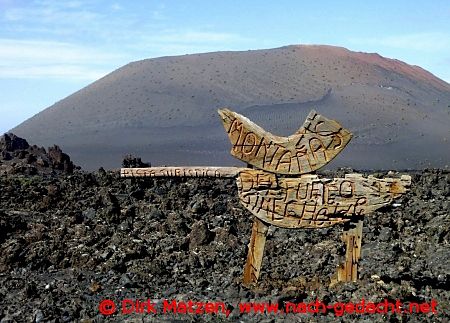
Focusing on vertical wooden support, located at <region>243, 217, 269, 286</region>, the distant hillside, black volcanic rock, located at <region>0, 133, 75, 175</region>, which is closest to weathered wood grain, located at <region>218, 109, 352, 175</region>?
vertical wooden support, located at <region>243, 217, 269, 286</region>

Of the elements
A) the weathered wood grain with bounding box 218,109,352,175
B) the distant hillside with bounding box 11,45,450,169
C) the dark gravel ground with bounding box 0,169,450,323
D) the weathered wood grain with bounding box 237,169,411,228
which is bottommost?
the dark gravel ground with bounding box 0,169,450,323

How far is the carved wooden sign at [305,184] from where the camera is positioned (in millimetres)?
8586

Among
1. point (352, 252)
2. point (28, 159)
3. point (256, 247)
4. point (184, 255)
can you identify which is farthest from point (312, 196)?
point (28, 159)

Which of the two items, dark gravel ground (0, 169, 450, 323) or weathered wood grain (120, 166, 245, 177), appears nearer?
dark gravel ground (0, 169, 450, 323)

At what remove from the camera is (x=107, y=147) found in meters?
40.8

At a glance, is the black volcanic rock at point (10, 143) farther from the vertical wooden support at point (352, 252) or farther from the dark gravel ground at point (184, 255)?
the vertical wooden support at point (352, 252)

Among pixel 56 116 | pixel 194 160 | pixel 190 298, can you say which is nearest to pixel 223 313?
pixel 190 298

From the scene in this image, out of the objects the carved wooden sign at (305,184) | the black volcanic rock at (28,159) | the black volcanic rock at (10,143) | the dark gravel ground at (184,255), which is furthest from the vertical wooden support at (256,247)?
the black volcanic rock at (10,143)

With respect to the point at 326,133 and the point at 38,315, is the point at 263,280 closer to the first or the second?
the point at 326,133

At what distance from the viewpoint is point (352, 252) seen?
8688 millimetres

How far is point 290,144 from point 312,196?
78 centimetres

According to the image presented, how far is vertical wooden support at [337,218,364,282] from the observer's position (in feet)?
28.5

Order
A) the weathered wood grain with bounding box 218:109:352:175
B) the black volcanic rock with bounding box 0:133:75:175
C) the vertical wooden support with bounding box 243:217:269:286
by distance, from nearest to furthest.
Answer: the weathered wood grain with bounding box 218:109:352:175
the vertical wooden support with bounding box 243:217:269:286
the black volcanic rock with bounding box 0:133:75:175

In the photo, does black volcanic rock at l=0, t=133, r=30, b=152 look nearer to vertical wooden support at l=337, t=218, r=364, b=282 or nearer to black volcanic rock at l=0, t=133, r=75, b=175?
black volcanic rock at l=0, t=133, r=75, b=175
